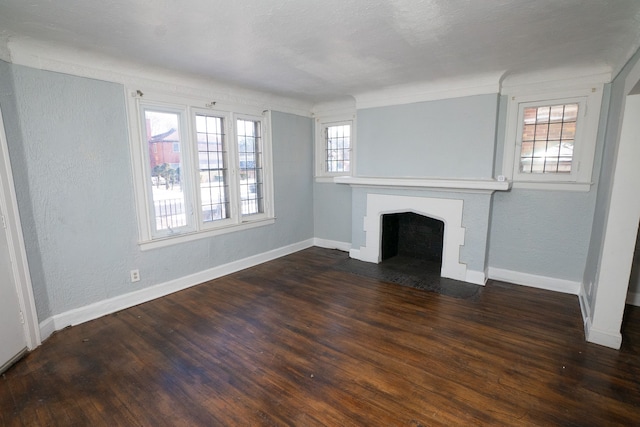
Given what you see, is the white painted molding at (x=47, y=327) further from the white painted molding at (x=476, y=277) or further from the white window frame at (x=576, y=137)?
the white window frame at (x=576, y=137)

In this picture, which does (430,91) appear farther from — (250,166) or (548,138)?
(250,166)

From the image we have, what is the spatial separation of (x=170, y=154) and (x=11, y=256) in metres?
1.71

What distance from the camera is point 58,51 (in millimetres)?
2615

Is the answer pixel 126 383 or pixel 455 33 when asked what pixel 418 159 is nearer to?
pixel 455 33

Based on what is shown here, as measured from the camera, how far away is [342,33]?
2.35m

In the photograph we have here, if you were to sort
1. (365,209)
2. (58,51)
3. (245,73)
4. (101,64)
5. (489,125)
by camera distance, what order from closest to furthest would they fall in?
(58,51)
(101,64)
(245,73)
(489,125)
(365,209)

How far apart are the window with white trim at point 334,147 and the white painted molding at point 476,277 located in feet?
7.83

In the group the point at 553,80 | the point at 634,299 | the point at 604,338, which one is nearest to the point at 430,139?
the point at 553,80

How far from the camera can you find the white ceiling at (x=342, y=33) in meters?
1.96

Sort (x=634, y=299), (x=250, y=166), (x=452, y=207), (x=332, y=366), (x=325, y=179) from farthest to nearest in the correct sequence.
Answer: (x=325, y=179) → (x=250, y=166) → (x=452, y=207) → (x=634, y=299) → (x=332, y=366)

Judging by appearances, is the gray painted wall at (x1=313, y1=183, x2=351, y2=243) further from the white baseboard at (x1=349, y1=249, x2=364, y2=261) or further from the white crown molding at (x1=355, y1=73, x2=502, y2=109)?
the white crown molding at (x1=355, y1=73, x2=502, y2=109)

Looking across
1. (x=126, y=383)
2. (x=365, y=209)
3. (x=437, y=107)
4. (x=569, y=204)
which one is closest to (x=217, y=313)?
(x=126, y=383)

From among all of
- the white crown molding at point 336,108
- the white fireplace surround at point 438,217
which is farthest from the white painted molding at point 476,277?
the white crown molding at point 336,108

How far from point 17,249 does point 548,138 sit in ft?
17.7
